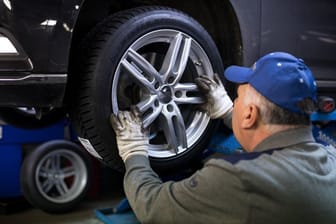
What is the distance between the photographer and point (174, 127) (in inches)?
79.5

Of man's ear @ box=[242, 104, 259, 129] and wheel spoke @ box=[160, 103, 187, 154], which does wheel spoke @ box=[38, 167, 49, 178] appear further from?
man's ear @ box=[242, 104, 259, 129]

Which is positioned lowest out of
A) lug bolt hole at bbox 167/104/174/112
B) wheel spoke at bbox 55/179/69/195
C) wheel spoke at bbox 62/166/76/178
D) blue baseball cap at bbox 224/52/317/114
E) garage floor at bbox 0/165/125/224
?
garage floor at bbox 0/165/125/224

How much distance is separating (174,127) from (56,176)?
100 inches

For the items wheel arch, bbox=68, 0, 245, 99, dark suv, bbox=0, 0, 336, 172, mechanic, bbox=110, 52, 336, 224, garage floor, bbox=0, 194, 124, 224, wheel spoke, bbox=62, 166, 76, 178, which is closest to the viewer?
mechanic, bbox=110, 52, 336, 224

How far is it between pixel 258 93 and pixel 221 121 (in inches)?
32.8

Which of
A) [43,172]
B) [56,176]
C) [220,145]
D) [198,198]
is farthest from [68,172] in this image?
[198,198]

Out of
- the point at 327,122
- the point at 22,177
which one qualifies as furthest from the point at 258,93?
the point at 22,177

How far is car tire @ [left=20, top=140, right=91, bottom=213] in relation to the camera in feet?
13.5

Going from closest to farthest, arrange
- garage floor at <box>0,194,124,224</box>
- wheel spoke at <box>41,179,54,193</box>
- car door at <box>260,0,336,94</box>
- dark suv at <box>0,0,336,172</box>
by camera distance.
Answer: dark suv at <box>0,0,336,172</box> → car door at <box>260,0,336,94</box> → garage floor at <box>0,194,124,224</box> → wheel spoke at <box>41,179,54,193</box>

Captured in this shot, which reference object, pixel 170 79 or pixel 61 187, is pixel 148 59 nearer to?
pixel 170 79

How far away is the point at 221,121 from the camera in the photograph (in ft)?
7.48

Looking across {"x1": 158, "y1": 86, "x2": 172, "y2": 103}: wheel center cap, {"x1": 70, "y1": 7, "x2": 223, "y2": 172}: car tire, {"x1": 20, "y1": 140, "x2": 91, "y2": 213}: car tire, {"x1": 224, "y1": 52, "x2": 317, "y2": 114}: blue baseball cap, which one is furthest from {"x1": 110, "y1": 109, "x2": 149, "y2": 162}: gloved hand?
{"x1": 20, "y1": 140, "x2": 91, "y2": 213}: car tire

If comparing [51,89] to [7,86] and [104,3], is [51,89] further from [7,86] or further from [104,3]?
[104,3]

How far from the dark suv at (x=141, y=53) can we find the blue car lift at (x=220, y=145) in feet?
0.72
